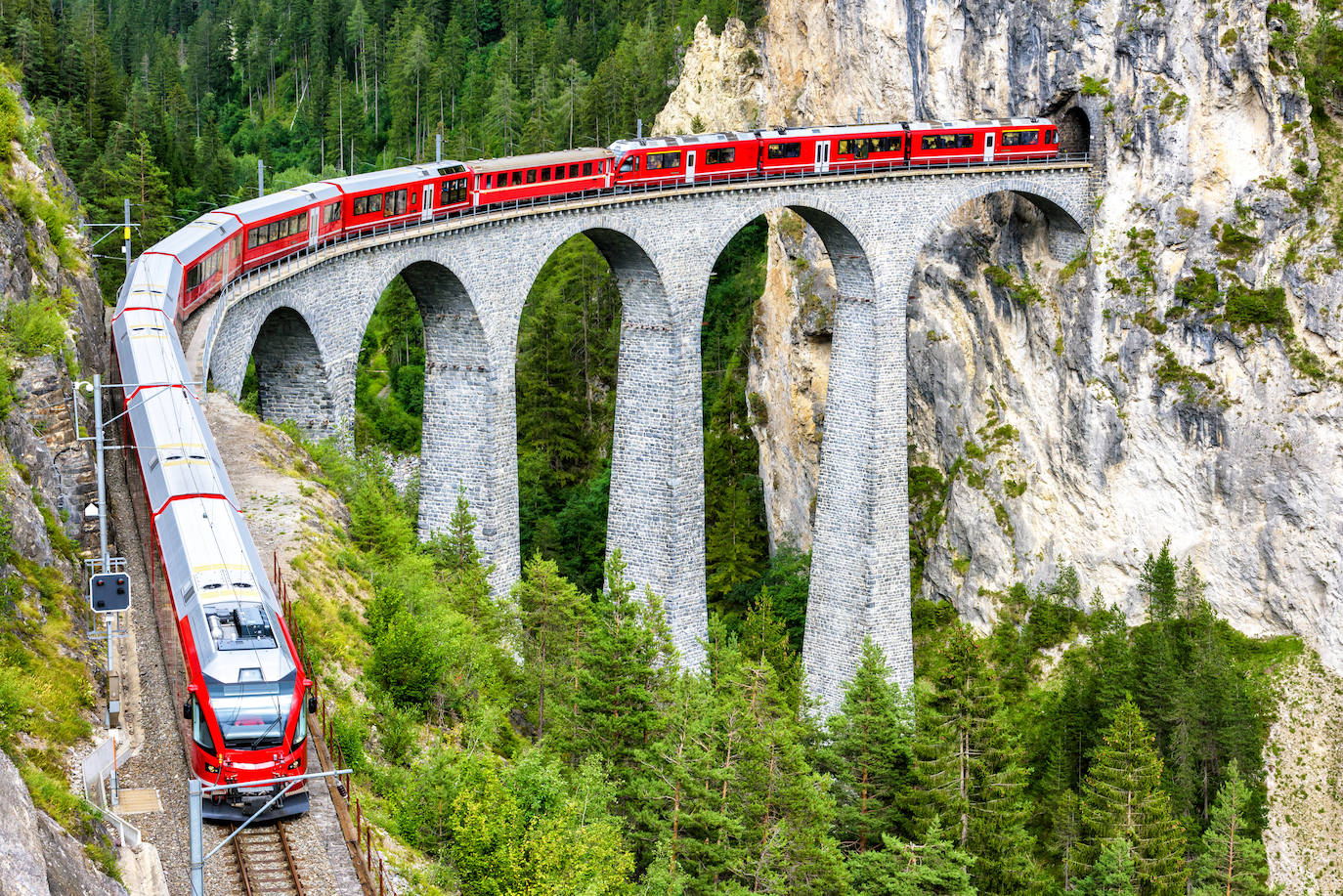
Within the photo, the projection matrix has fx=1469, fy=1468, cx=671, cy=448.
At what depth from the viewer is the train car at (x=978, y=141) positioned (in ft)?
192

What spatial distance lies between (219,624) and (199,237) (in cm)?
1819

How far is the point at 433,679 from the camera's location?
32094mm

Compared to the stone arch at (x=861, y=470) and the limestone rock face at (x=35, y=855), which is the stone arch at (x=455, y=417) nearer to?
the stone arch at (x=861, y=470)

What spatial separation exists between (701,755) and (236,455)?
13.7 m

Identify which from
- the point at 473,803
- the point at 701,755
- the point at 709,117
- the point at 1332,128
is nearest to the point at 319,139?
the point at 709,117

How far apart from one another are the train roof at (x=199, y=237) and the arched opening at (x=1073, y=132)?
122 feet

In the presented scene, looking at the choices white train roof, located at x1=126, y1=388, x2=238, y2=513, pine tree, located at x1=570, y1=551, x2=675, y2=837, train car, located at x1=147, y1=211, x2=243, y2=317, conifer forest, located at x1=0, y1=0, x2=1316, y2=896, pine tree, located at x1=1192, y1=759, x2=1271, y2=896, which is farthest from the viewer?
pine tree, located at x1=1192, y1=759, x2=1271, y2=896

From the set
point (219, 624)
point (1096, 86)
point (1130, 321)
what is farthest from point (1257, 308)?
point (219, 624)

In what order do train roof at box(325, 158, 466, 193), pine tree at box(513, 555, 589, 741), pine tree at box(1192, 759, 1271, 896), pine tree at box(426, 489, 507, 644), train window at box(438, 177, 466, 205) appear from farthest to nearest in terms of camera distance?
pine tree at box(1192, 759, 1271, 896)
train window at box(438, 177, 466, 205)
train roof at box(325, 158, 466, 193)
pine tree at box(513, 555, 589, 741)
pine tree at box(426, 489, 507, 644)

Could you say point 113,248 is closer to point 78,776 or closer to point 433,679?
point 433,679

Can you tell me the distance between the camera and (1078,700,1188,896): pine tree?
47.1 metres

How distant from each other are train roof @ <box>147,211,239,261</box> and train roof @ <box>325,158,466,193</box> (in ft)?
14.8

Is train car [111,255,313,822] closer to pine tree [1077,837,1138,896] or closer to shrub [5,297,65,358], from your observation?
shrub [5,297,65,358]

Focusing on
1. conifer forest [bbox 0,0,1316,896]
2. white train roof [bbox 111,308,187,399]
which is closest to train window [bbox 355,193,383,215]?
conifer forest [bbox 0,0,1316,896]
